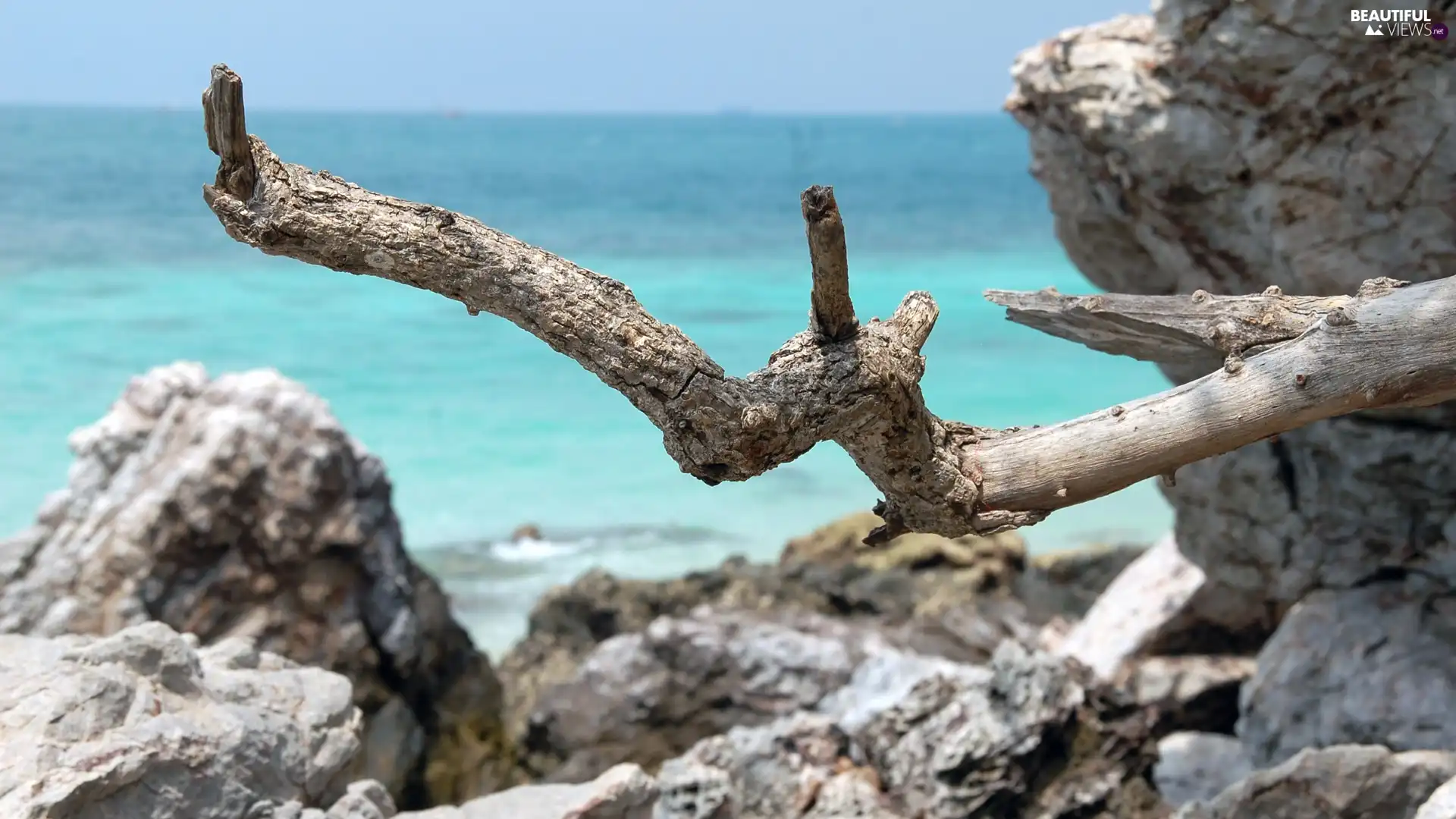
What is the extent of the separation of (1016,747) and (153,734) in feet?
9.47

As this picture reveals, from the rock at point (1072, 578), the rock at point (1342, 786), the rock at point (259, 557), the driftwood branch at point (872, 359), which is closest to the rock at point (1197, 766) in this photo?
the rock at point (1342, 786)

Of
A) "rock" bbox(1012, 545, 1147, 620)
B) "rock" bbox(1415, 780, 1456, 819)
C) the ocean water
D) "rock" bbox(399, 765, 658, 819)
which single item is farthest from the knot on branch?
the ocean water

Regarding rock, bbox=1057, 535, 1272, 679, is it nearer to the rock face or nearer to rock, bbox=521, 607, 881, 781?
the rock face

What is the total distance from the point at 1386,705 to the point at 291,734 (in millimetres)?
3740

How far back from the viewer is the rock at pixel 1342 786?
3580mm

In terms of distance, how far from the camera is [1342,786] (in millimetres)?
3594

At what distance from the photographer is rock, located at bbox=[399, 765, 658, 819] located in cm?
353

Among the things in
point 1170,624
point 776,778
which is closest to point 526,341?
point 1170,624

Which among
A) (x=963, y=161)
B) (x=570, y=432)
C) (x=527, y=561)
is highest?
(x=963, y=161)

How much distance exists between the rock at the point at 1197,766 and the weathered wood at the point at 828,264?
10.3 feet

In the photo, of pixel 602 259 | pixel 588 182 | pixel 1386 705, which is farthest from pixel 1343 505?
pixel 588 182

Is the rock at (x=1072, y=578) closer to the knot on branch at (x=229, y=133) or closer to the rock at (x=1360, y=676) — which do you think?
the rock at (x=1360, y=676)

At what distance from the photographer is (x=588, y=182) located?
44.6 metres

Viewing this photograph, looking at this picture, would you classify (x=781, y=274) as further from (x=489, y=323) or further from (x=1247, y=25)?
(x=1247, y=25)
